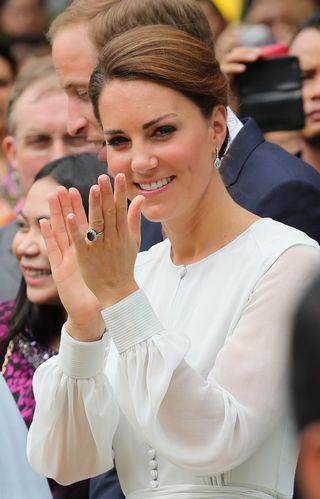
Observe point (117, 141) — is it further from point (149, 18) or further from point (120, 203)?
point (149, 18)

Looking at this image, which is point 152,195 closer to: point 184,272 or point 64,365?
point 184,272

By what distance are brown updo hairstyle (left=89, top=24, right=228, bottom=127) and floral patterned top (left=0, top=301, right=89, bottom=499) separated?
1.18m

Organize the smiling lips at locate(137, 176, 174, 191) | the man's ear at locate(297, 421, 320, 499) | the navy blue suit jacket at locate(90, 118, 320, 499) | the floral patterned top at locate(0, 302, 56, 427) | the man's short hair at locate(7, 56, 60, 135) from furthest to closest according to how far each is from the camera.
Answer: the man's short hair at locate(7, 56, 60, 135)
the floral patterned top at locate(0, 302, 56, 427)
the navy blue suit jacket at locate(90, 118, 320, 499)
the smiling lips at locate(137, 176, 174, 191)
the man's ear at locate(297, 421, 320, 499)

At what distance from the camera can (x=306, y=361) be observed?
58.3 inches

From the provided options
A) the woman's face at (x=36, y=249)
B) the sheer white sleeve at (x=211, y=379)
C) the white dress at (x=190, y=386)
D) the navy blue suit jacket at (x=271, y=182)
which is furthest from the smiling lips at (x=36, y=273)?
the sheer white sleeve at (x=211, y=379)

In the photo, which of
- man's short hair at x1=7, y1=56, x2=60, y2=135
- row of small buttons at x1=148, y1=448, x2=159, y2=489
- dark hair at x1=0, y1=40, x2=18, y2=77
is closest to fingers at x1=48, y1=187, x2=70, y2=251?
row of small buttons at x1=148, y1=448, x2=159, y2=489

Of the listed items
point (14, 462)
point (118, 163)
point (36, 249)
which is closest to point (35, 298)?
point (36, 249)

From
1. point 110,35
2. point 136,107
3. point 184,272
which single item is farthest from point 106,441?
point 110,35

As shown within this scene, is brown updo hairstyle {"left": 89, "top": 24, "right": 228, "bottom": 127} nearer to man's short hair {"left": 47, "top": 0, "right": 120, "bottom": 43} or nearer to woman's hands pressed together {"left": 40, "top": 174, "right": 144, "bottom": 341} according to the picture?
woman's hands pressed together {"left": 40, "top": 174, "right": 144, "bottom": 341}

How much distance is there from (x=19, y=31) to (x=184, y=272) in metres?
4.24

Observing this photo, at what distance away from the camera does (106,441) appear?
9.54 feet

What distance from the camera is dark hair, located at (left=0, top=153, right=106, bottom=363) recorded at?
4039 millimetres

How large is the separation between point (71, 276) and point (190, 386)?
445mm

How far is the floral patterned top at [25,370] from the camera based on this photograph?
364 centimetres
